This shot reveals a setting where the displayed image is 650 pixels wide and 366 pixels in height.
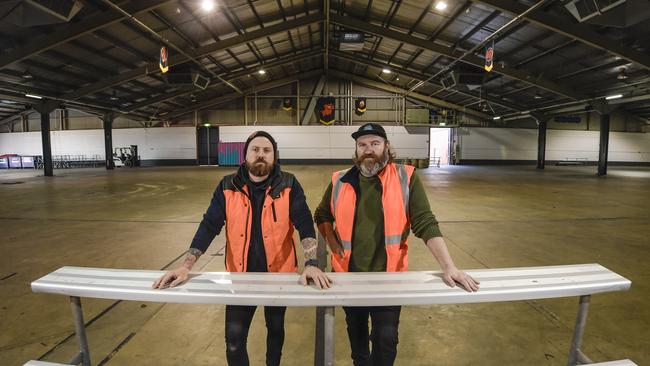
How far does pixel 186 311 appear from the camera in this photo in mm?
2660

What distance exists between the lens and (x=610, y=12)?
26.1 feet

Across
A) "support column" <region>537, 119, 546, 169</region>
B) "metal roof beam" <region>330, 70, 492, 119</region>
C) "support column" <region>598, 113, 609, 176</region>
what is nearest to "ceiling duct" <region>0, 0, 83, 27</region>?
"metal roof beam" <region>330, 70, 492, 119</region>

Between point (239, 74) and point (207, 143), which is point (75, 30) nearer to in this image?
point (239, 74)

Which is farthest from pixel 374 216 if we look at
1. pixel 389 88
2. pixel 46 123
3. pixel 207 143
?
pixel 207 143

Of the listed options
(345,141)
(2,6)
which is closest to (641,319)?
(2,6)

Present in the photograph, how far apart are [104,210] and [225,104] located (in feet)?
62.1

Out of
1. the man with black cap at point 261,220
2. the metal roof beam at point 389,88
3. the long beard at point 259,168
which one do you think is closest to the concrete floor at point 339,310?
the man with black cap at point 261,220

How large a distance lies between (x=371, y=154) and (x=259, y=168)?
640mm

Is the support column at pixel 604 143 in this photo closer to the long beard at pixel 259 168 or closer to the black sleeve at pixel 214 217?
the long beard at pixel 259 168

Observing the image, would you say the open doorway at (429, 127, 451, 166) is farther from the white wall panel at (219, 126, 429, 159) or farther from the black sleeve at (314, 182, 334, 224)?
the black sleeve at (314, 182, 334, 224)

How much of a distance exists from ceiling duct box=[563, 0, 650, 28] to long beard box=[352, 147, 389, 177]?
949 cm

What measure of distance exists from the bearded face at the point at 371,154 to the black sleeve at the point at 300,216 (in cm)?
40

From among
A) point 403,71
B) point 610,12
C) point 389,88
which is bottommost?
point 610,12

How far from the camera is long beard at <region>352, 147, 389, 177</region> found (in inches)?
67.7
